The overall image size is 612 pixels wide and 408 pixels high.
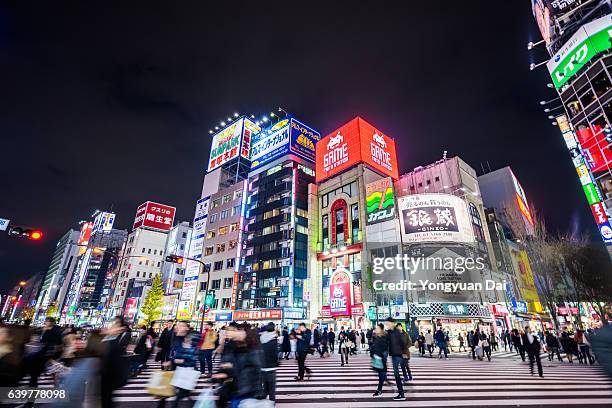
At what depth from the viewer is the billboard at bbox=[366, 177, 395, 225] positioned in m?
37.5

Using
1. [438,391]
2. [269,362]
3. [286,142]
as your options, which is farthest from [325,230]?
[269,362]

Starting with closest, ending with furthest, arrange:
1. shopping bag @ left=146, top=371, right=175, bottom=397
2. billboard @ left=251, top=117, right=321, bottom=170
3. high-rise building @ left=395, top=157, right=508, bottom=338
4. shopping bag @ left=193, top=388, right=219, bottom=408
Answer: shopping bag @ left=193, top=388, right=219, bottom=408
shopping bag @ left=146, top=371, right=175, bottom=397
high-rise building @ left=395, top=157, right=508, bottom=338
billboard @ left=251, top=117, right=321, bottom=170

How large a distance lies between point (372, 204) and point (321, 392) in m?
33.3

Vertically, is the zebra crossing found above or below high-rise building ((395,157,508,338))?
below

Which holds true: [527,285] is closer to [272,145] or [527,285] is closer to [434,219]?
[434,219]

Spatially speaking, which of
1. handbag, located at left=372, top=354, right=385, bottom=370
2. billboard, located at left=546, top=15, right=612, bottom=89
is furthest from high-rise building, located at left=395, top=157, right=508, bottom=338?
handbag, located at left=372, top=354, right=385, bottom=370

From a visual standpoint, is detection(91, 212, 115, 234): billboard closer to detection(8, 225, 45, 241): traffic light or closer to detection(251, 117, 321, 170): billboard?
detection(251, 117, 321, 170): billboard

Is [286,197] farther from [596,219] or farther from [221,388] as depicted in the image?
[221,388]

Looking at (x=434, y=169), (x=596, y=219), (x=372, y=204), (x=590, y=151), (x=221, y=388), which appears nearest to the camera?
(x=221, y=388)

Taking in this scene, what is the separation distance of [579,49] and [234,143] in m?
55.3

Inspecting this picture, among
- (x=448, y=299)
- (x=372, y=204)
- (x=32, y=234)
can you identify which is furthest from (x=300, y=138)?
(x=32, y=234)

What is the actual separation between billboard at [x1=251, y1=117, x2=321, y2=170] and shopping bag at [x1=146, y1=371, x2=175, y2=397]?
4964cm

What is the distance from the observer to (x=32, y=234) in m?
13.3

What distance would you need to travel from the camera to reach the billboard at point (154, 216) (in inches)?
3324
